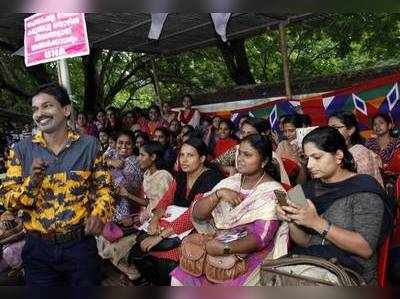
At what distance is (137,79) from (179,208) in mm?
10241

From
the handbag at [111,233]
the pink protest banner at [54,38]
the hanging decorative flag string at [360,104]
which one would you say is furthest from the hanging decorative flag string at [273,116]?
the pink protest banner at [54,38]

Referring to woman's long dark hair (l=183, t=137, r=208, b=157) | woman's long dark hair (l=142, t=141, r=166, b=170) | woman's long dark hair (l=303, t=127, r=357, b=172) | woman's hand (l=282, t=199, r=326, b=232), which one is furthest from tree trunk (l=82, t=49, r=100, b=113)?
woman's hand (l=282, t=199, r=326, b=232)

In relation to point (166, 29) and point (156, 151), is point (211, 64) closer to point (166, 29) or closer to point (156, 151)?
point (166, 29)

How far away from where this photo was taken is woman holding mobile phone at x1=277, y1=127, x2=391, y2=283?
2.04 metres

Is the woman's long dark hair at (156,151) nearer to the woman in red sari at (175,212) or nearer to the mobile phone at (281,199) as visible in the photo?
the woman in red sari at (175,212)

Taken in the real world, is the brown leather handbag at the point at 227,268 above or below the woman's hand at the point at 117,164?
below

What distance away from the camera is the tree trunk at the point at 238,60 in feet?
31.3

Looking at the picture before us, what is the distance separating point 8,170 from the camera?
7.03 feet

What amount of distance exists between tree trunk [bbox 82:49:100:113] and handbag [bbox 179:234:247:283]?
8591 mm

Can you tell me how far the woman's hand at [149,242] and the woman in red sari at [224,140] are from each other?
2119mm

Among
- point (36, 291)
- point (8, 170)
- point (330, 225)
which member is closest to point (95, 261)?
point (8, 170)

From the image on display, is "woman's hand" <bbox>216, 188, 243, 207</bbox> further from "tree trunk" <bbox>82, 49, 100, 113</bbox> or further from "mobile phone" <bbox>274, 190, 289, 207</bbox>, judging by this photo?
"tree trunk" <bbox>82, 49, 100, 113</bbox>
